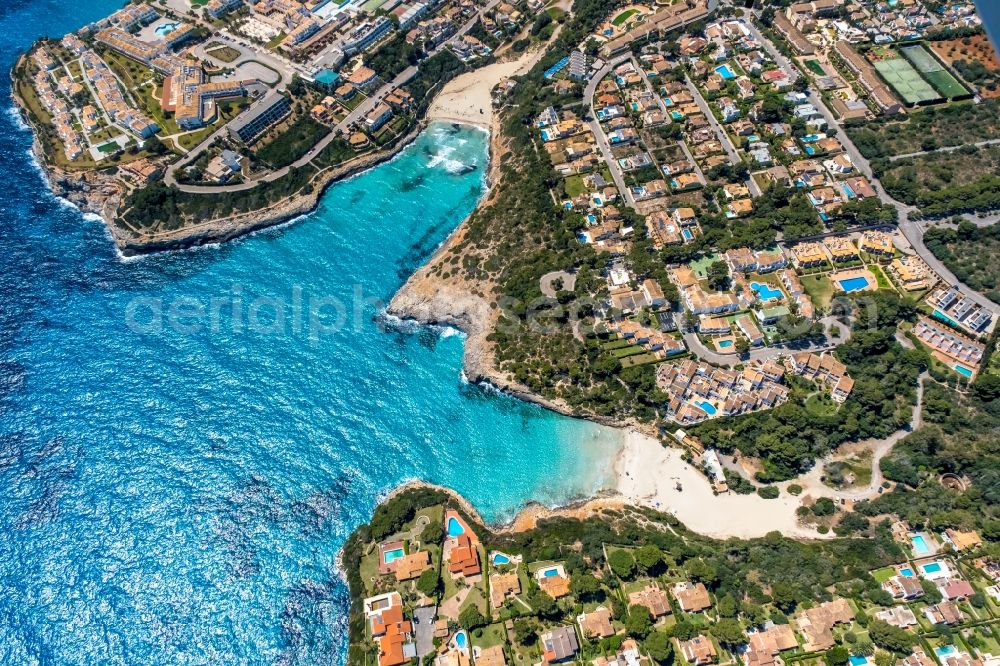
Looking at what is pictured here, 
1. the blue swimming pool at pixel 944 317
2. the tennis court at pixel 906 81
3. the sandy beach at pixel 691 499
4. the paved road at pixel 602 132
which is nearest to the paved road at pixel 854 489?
the sandy beach at pixel 691 499

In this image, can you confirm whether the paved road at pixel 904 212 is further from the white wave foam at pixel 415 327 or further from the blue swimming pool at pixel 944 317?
the white wave foam at pixel 415 327

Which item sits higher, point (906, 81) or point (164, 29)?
point (164, 29)

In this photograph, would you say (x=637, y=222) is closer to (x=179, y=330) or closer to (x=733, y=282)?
(x=733, y=282)

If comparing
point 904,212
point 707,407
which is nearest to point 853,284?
point 904,212

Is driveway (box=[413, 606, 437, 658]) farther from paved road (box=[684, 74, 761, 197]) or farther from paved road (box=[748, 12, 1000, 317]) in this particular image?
paved road (box=[748, 12, 1000, 317])

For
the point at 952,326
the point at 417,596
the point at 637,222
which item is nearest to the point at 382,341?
the point at 417,596

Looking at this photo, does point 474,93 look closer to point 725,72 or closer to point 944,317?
point 725,72
